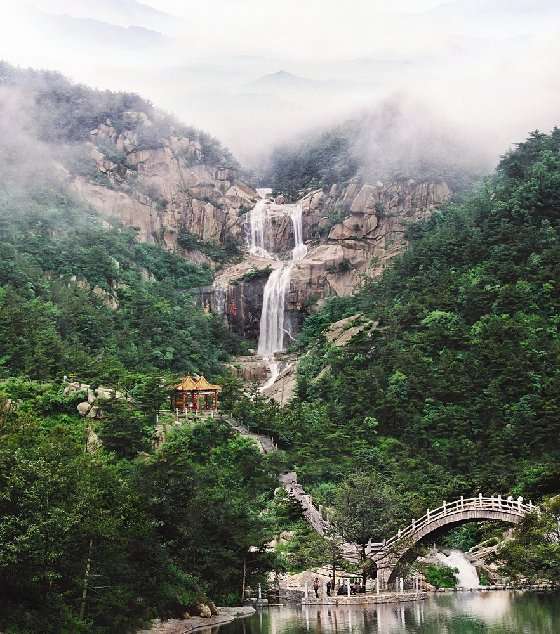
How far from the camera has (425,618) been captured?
108 ft

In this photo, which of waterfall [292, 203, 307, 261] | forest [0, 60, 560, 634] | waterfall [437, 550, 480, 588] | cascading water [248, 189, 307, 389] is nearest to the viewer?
forest [0, 60, 560, 634]

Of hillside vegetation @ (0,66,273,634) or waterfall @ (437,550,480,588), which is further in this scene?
waterfall @ (437,550,480,588)

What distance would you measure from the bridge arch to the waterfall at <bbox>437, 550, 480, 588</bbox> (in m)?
4.16

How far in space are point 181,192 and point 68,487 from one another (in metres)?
83.7

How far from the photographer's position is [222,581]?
120 feet

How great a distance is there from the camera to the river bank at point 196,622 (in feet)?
101

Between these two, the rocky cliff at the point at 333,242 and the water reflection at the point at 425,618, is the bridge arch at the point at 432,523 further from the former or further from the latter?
the rocky cliff at the point at 333,242

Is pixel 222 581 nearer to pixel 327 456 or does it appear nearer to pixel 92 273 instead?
pixel 327 456

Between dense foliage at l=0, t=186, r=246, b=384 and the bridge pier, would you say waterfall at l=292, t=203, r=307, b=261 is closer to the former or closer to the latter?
dense foliage at l=0, t=186, r=246, b=384

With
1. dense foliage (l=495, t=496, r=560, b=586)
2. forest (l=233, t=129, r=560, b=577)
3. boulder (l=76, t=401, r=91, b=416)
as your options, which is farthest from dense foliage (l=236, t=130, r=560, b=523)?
boulder (l=76, t=401, r=91, b=416)

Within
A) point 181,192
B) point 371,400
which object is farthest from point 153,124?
point 371,400

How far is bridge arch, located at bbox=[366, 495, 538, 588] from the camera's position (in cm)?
4012

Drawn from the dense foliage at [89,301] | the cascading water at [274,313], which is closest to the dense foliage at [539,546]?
the dense foliage at [89,301]

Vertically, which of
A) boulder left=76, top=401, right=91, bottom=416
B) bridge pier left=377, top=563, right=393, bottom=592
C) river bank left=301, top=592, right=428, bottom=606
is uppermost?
boulder left=76, top=401, right=91, bottom=416
